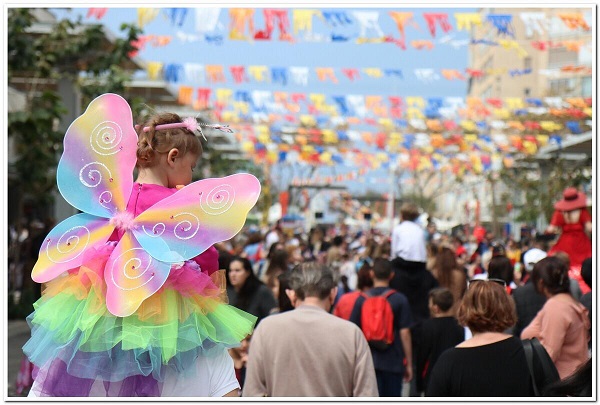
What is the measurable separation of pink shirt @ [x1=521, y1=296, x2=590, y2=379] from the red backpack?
1561 mm

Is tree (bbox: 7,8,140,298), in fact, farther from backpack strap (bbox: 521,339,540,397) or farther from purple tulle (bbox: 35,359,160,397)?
purple tulle (bbox: 35,359,160,397)

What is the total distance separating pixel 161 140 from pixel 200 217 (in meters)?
0.27

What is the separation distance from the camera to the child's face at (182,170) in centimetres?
286

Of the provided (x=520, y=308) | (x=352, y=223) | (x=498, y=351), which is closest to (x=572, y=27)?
(x=520, y=308)

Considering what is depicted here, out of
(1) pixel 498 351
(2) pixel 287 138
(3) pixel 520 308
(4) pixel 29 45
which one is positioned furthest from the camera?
(2) pixel 287 138

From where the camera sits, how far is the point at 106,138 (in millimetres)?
2873

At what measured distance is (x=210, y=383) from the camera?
2.79 meters

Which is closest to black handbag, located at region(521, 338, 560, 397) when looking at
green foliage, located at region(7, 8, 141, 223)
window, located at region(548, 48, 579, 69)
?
green foliage, located at region(7, 8, 141, 223)

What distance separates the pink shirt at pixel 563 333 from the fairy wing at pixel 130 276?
3.44m

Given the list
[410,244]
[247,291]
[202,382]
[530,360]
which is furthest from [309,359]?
[410,244]

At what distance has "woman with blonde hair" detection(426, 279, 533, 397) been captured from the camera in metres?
4.55

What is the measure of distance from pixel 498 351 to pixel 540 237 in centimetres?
904

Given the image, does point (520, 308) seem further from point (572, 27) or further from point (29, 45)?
point (572, 27)

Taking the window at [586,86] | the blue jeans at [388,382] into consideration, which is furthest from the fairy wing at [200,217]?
the window at [586,86]
